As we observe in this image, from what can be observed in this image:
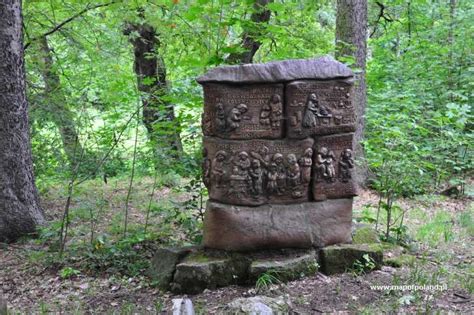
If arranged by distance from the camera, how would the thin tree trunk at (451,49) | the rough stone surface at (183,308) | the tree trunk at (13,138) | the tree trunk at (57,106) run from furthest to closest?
the thin tree trunk at (451,49)
the tree trunk at (57,106)
the tree trunk at (13,138)
the rough stone surface at (183,308)

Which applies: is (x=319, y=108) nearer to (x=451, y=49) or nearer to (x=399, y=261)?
(x=399, y=261)

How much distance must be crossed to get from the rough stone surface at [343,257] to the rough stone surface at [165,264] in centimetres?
134

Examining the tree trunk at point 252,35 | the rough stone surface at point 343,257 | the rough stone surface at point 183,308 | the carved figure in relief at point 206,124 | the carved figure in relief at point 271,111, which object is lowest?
the rough stone surface at point 183,308

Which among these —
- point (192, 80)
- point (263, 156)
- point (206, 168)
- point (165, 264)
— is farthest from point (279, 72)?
point (165, 264)

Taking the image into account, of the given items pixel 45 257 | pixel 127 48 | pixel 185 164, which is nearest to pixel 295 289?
pixel 185 164

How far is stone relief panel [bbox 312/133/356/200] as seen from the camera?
17.0 ft

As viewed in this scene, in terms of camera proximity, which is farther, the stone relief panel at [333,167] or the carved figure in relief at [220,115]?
the stone relief panel at [333,167]

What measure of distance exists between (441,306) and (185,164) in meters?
3.10

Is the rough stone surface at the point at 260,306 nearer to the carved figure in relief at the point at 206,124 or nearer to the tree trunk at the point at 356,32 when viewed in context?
the carved figure in relief at the point at 206,124

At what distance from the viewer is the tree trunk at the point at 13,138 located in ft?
20.3

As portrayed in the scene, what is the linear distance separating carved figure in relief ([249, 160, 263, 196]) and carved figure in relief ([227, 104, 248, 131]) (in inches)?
15.7

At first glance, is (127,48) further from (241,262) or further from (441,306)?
(441,306)

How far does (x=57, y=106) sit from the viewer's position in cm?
822

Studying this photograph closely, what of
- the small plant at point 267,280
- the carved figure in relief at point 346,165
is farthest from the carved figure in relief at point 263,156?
the small plant at point 267,280
